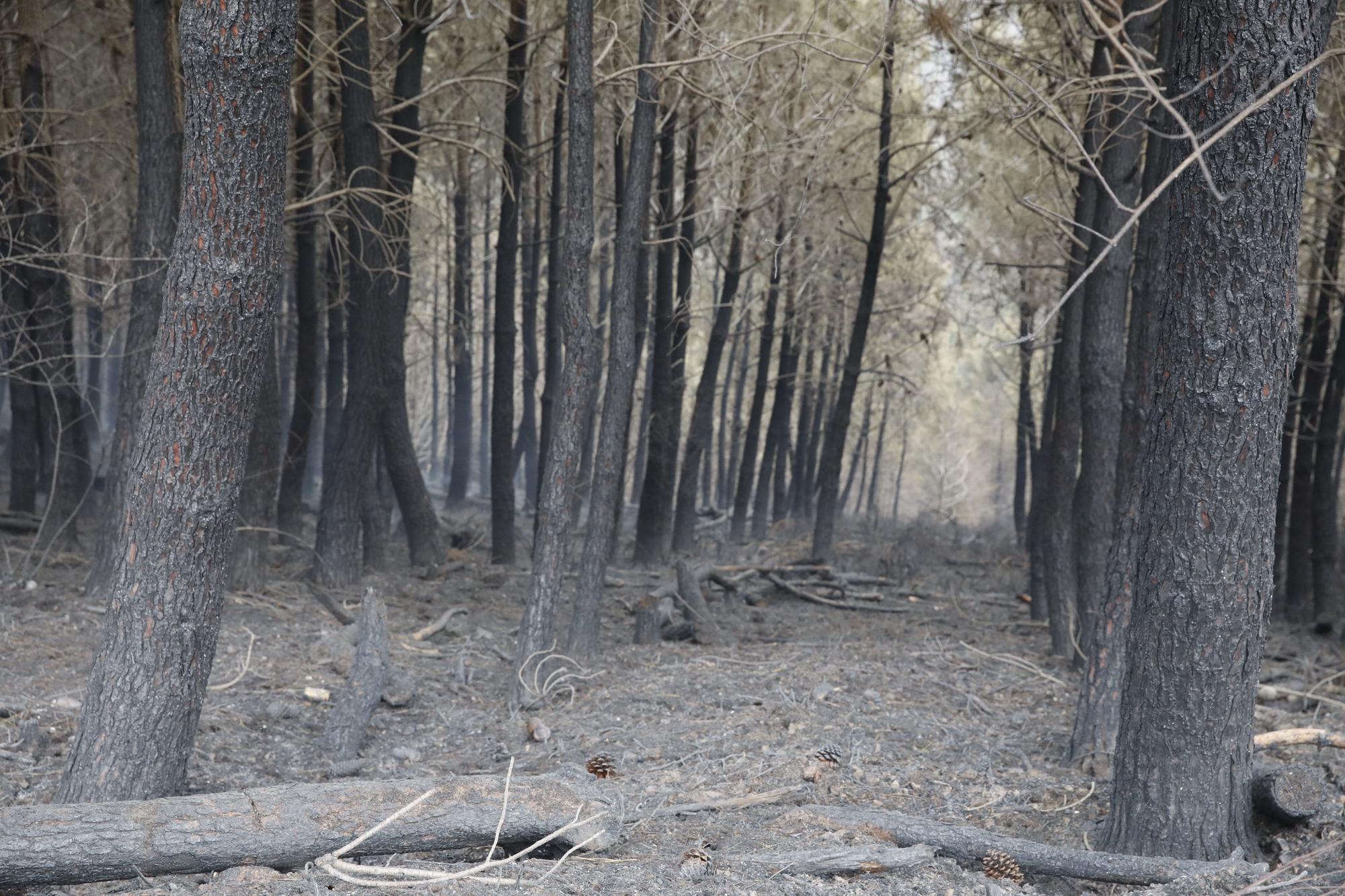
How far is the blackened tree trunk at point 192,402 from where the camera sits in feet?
Result: 13.2

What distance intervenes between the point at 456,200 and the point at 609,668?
35.9ft

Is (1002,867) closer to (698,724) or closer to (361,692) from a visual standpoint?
(698,724)

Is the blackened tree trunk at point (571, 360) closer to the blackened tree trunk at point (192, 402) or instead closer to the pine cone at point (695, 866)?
the blackened tree trunk at point (192, 402)

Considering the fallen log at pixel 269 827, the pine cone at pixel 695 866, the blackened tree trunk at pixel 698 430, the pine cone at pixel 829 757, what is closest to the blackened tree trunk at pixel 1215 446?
the pine cone at pixel 829 757

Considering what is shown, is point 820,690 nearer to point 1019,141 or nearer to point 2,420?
point 1019,141

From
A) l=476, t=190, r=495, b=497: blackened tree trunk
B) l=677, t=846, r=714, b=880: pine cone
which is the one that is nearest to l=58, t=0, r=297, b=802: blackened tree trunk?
l=677, t=846, r=714, b=880: pine cone

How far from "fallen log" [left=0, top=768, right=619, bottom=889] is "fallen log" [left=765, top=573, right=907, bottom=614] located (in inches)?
316

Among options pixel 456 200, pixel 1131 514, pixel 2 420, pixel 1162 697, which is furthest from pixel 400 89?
pixel 2 420

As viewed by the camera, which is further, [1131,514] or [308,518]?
[308,518]

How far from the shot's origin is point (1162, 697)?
3912 millimetres

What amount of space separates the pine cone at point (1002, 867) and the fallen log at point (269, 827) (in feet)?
4.73

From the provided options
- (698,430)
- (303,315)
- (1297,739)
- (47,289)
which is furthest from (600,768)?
(698,430)

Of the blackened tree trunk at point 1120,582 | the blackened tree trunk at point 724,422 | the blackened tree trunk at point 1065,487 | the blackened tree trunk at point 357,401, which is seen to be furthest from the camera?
the blackened tree trunk at point 724,422

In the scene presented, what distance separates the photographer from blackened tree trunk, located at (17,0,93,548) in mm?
9336
